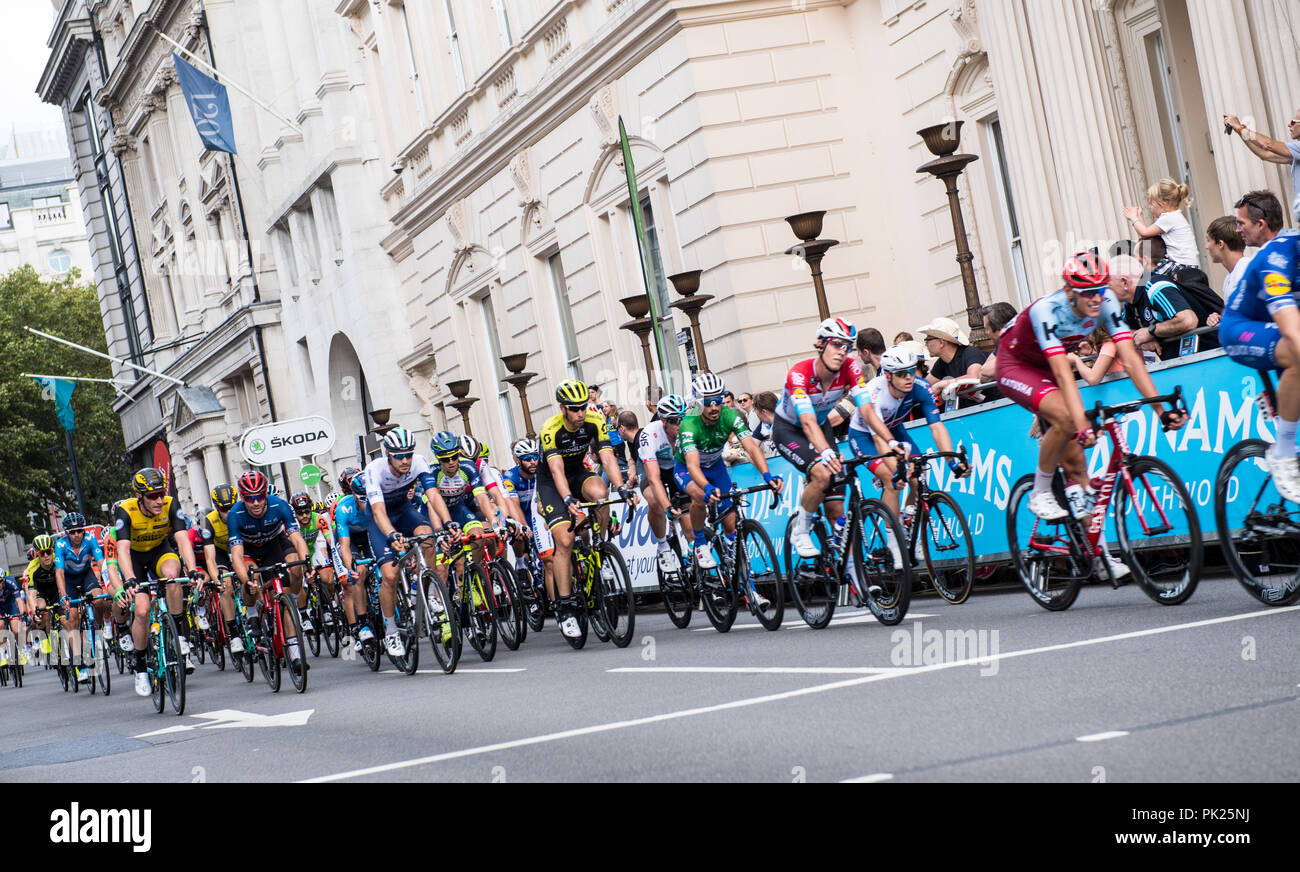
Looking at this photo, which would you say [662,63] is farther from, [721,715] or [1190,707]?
[1190,707]

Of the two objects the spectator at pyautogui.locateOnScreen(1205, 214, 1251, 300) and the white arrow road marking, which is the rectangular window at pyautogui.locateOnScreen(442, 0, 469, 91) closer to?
the white arrow road marking

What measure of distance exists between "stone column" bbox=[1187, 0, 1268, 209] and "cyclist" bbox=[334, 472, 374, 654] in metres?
8.55

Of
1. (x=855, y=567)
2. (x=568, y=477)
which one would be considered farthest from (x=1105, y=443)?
(x=568, y=477)

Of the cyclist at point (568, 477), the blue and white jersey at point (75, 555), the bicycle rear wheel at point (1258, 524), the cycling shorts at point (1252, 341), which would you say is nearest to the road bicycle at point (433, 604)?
the cyclist at point (568, 477)

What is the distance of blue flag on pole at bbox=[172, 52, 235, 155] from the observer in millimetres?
41812

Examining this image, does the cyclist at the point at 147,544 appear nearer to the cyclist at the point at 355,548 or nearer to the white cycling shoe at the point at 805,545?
the cyclist at the point at 355,548

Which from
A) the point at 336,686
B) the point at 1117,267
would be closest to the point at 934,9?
the point at 1117,267

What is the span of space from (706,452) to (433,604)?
2545 mm

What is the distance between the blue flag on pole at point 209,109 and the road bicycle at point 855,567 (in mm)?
32914

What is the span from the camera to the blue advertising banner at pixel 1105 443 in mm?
10227

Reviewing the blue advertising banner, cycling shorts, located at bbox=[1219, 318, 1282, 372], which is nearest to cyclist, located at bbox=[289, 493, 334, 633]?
the blue advertising banner
